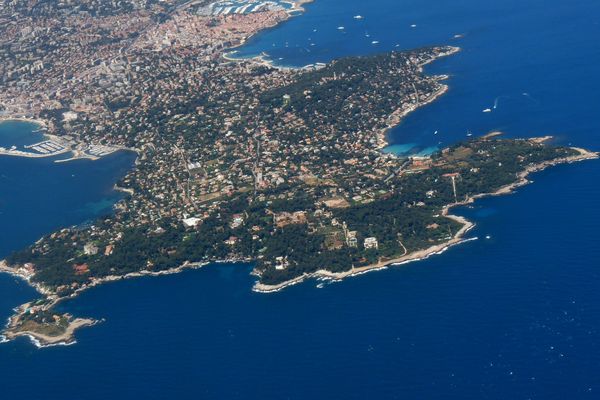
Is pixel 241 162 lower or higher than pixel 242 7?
lower

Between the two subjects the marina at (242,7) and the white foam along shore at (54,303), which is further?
the marina at (242,7)

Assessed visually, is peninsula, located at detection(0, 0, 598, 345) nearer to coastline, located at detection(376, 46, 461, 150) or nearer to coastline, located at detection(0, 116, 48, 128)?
coastline, located at detection(376, 46, 461, 150)

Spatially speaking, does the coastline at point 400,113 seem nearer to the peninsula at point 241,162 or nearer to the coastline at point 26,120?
the peninsula at point 241,162

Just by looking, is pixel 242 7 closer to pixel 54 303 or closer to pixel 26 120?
pixel 26 120

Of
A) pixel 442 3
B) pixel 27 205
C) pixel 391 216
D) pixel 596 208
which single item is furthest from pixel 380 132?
pixel 442 3

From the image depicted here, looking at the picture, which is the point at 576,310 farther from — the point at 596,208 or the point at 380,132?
the point at 380,132

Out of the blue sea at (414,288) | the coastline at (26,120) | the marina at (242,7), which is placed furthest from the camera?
the marina at (242,7)

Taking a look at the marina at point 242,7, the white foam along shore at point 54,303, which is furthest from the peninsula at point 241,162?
the marina at point 242,7

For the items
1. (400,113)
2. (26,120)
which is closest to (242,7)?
(26,120)
